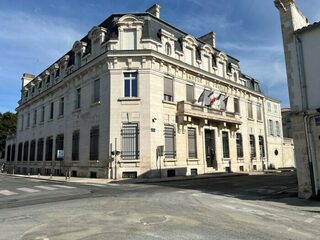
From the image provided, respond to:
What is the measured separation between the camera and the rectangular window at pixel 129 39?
23275 millimetres

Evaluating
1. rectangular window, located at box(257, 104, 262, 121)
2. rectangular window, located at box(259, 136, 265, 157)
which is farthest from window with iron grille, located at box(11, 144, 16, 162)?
rectangular window, located at box(257, 104, 262, 121)

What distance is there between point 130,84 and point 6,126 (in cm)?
4421

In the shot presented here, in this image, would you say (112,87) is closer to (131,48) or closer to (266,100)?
(131,48)

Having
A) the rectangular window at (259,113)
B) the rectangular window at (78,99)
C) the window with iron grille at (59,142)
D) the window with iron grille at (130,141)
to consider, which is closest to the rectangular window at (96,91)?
the rectangular window at (78,99)

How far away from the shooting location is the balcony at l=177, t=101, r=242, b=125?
24.3 m

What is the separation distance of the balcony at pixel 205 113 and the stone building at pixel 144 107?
9 centimetres

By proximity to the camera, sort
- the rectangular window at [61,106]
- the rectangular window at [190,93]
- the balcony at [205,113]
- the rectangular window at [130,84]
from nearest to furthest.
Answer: the rectangular window at [130,84] → the balcony at [205,113] → the rectangular window at [190,93] → the rectangular window at [61,106]

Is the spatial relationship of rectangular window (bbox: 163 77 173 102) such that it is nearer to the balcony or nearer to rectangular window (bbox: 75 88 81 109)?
the balcony

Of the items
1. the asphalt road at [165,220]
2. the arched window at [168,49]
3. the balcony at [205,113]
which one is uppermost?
the arched window at [168,49]

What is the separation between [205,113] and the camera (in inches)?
1017

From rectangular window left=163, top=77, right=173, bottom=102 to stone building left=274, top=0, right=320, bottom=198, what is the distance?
13.3 meters

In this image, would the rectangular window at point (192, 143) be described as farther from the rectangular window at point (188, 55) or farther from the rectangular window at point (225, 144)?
the rectangular window at point (188, 55)

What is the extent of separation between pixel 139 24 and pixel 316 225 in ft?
66.7

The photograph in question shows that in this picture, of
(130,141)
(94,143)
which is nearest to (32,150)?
(94,143)
